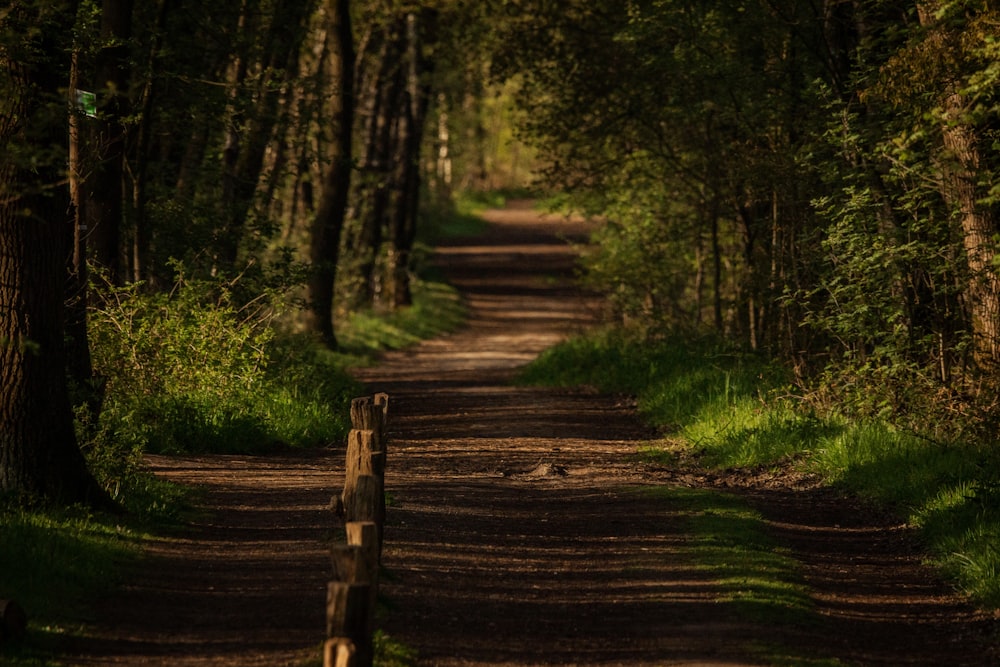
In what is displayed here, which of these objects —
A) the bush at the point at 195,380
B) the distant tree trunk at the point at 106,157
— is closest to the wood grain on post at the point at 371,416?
the bush at the point at 195,380

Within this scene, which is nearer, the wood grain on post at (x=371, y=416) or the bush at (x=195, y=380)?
the wood grain on post at (x=371, y=416)

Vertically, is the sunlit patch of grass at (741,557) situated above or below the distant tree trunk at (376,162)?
below

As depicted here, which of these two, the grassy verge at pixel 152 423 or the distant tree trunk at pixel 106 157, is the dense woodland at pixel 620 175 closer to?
the distant tree trunk at pixel 106 157

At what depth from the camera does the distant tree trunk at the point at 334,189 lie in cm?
2505

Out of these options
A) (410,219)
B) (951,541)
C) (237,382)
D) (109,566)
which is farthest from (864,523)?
(410,219)

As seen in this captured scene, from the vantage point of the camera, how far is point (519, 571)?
9.85 metres

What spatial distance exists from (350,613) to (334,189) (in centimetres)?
1976

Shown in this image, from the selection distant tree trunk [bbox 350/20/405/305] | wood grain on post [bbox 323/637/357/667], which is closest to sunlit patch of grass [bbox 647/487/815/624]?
wood grain on post [bbox 323/637/357/667]

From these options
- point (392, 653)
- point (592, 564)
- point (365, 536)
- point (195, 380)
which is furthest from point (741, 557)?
point (195, 380)

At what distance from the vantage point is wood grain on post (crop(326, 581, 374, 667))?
20.9 feet

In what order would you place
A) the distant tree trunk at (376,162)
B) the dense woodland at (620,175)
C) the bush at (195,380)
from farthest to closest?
the distant tree trunk at (376,162), the bush at (195,380), the dense woodland at (620,175)

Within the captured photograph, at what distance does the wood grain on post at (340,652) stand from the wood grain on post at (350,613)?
2.0 inches

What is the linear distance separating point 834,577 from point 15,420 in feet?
18.6

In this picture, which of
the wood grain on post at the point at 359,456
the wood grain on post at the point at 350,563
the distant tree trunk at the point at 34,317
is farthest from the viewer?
the distant tree trunk at the point at 34,317
